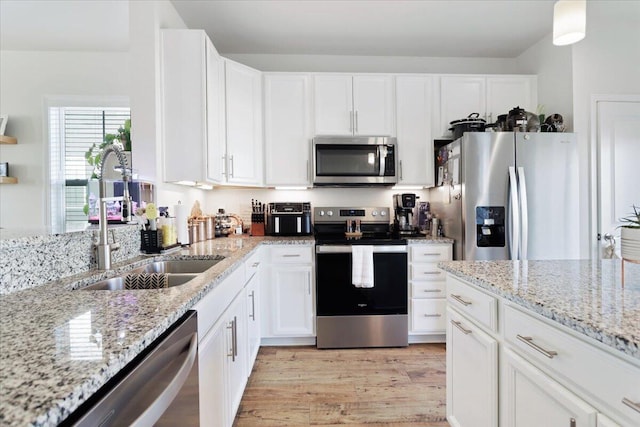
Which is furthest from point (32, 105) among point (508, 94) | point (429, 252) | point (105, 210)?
point (508, 94)

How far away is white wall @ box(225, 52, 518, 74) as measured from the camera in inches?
127

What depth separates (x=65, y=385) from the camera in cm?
47

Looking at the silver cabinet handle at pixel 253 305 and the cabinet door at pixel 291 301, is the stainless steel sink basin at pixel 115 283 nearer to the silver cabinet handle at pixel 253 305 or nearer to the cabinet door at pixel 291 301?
the silver cabinet handle at pixel 253 305

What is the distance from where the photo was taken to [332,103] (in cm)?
296

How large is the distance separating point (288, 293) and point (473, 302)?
1.71m

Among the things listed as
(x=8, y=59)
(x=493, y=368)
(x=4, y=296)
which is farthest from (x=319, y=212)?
(x=8, y=59)

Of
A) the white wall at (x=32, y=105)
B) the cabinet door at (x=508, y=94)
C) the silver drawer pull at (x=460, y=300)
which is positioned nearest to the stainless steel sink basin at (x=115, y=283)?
the silver drawer pull at (x=460, y=300)

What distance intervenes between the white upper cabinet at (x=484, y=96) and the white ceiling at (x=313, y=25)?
37 centimetres

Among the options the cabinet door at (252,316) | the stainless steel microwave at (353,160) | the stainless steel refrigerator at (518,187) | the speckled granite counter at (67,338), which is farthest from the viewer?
the stainless steel microwave at (353,160)

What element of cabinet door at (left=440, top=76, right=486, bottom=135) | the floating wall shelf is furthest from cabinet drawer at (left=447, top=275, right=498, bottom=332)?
the floating wall shelf

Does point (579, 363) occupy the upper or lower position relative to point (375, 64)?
lower

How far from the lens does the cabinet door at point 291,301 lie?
2686mm

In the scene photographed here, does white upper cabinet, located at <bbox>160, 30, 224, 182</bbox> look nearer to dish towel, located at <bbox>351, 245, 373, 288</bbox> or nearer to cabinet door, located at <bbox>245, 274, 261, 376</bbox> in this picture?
cabinet door, located at <bbox>245, 274, 261, 376</bbox>

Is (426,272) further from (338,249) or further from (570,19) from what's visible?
(570,19)
